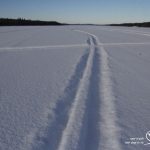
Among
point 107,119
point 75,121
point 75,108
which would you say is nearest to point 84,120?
point 75,121

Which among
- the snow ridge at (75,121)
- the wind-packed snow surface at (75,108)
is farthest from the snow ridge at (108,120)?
the snow ridge at (75,121)

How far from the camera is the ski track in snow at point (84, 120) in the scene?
2.63 meters

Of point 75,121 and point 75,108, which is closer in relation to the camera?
point 75,121

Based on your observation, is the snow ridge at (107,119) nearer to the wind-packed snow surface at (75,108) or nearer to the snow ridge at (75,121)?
the wind-packed snow surface at (75,108)

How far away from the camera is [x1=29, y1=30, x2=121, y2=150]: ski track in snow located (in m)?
2.63

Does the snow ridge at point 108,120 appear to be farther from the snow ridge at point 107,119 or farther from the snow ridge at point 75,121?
the snow ridge at point 75,121

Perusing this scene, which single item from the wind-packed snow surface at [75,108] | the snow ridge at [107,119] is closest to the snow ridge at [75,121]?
the wind-packed snow surface at [75,108]

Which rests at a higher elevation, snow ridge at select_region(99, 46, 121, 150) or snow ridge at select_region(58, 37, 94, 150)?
snow ridge at select_region(99, 46, 121, 150)

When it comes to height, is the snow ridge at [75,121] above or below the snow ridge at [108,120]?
below

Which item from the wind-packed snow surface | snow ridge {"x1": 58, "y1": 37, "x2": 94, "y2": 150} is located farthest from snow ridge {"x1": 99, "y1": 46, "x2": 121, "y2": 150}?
snow ridge {"x1": 58, "y1": 37, "x2": 94, "y2": 150}

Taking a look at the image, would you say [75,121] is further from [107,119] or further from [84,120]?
[107,119]

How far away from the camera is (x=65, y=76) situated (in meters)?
5.29

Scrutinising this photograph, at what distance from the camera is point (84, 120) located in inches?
123

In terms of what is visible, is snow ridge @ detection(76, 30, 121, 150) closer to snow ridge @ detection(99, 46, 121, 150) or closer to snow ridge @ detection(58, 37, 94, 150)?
snow ridge @ detection(99, 46, 121, 150)
